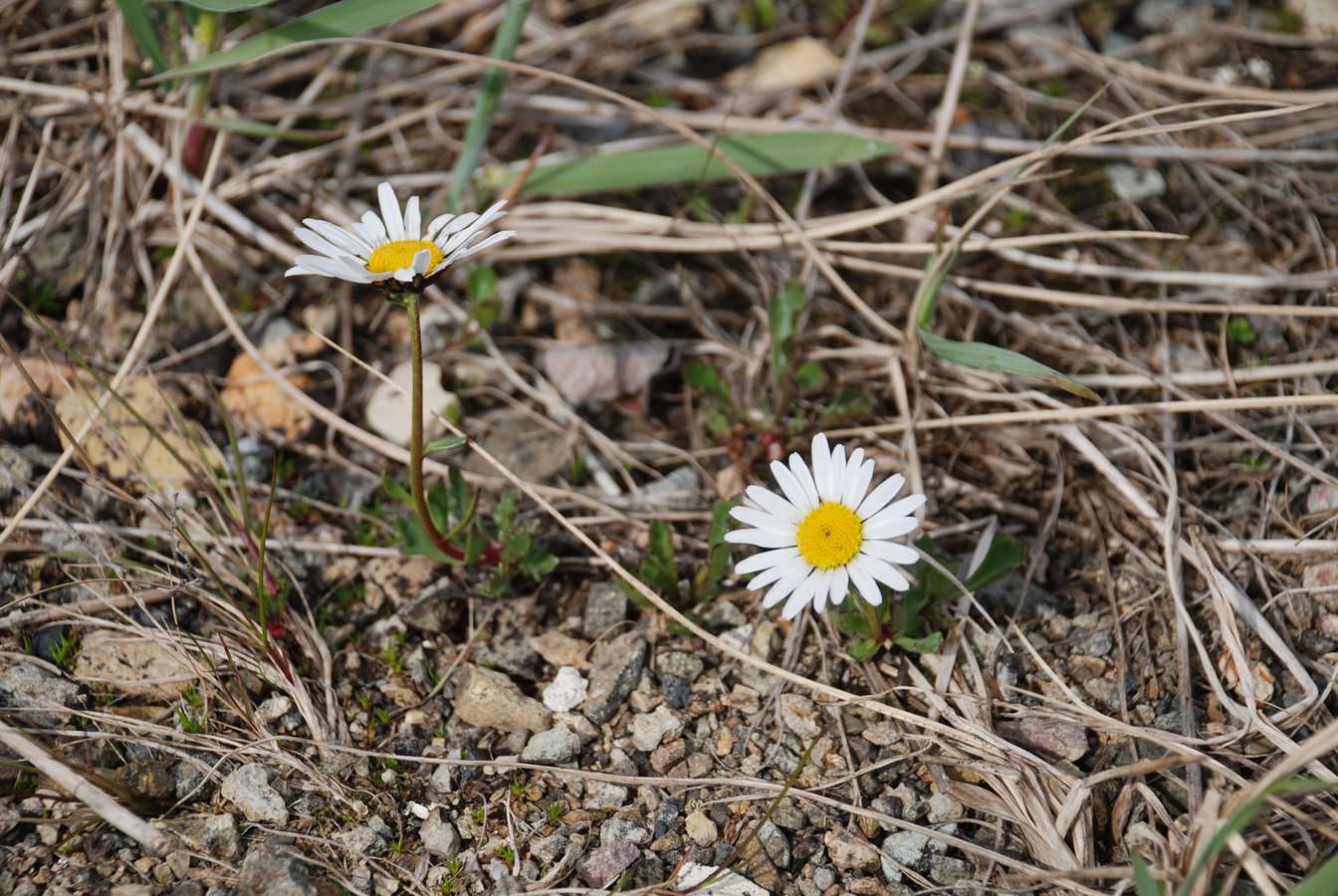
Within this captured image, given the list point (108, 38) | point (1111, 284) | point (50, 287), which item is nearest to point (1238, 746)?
point (1111, 284)

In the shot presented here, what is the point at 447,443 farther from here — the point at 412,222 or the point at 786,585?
the point at 786,585

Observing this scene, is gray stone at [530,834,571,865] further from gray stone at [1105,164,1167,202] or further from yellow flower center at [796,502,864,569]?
gray stone at [1105,164,1167,202]

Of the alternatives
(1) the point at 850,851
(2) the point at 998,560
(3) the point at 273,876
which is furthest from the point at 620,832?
(2) the point at 998,560

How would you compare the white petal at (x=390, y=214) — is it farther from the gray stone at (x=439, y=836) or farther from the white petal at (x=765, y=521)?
the gray stone at (x=439, y=836)

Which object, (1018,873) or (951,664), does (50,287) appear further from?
(1018,873)

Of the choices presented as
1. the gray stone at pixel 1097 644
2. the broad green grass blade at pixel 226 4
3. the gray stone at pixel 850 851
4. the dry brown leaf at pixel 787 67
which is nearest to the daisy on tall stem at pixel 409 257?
the broad green grass blade at pixel 226 4

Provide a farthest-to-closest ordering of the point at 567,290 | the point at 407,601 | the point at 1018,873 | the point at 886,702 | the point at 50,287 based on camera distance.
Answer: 1. the point at 567,290
2. the point at 50,287
3. the point at 407,601
4. the point at 886,702
5. the point at 1018,873
